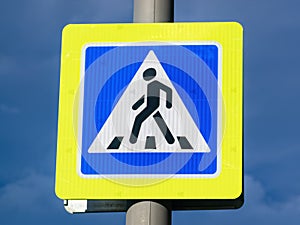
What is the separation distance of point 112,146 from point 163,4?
0.73 m

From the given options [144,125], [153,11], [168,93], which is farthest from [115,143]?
[153,11]

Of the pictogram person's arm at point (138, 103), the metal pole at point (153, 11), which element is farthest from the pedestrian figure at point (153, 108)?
the metal pole at point (153, 11)

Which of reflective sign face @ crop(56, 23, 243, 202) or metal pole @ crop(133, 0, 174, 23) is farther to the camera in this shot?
metal pole @ crop(133, 0, 174, 23)

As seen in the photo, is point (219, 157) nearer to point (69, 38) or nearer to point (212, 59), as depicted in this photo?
point (212, 59)

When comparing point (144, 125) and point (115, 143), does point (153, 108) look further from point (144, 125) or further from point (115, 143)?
point (115, 143)

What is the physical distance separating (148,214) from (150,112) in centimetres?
48

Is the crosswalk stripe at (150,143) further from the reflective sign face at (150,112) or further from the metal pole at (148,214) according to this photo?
the metal pole at (148,214)

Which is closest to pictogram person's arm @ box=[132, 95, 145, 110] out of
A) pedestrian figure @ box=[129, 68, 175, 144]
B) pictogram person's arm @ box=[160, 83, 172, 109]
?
pedestrian figure @ box=[129, 68, 175, 144]

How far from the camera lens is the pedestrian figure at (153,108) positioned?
462cm

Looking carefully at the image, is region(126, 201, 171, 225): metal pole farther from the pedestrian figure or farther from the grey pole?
the pedestrian figure

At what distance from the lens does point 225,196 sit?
178 inches

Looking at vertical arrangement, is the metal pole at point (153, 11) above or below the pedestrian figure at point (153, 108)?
above

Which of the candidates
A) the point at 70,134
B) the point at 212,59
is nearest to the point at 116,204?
the point at 70,134

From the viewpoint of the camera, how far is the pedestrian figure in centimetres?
462
